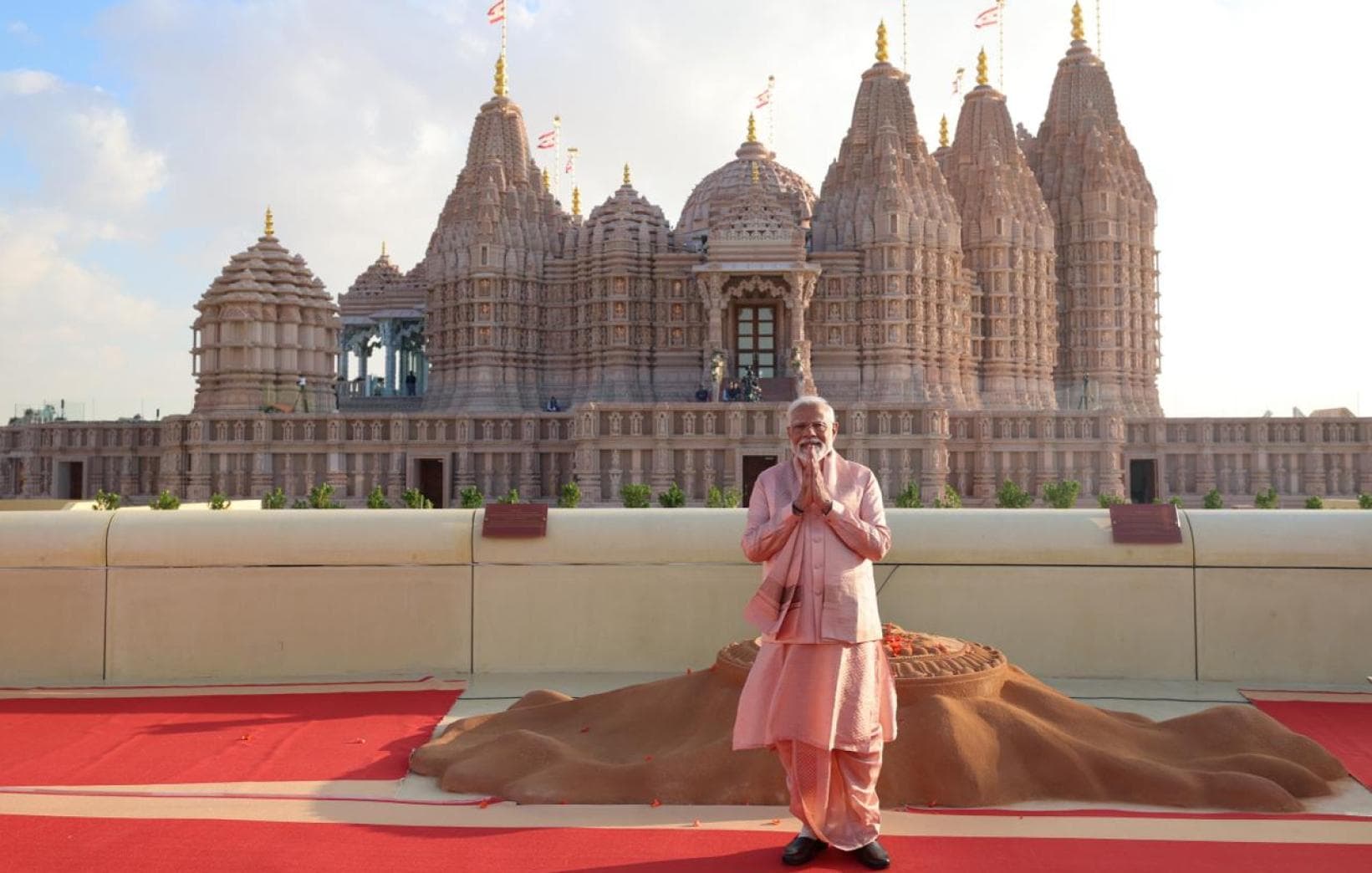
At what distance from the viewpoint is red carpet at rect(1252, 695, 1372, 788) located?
7105 mm

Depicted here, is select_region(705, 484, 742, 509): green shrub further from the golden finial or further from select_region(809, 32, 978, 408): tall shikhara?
the golden finial

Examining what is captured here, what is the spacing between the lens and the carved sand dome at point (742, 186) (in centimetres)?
5097

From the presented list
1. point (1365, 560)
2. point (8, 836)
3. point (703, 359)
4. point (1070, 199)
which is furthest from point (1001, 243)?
point (8, 836)

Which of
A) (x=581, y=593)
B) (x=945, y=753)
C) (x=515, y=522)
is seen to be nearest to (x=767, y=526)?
(x=945, y=753)

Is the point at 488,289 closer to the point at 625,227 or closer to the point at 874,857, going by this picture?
the point at 625,227

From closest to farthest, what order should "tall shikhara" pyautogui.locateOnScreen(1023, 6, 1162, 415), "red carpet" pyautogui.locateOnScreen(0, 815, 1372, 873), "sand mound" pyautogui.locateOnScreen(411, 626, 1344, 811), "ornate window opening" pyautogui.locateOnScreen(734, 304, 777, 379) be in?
"red carpet" pyautogui.locateOnScreen(0, 815, 1372, 873) → "sand mound" pyautogui.locateOnScreen(411, 626, 1344, 811) → "ornate window opening" pyautogui.locateOnScreen(734, 304, 777, 379) → "tall shikhara" pyautogui.locateOnScreen(1023, 6, 1162, 415)

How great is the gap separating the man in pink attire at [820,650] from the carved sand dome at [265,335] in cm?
3752

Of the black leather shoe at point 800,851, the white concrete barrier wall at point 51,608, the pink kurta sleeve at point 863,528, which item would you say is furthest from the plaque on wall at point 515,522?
the black leather shoe at point 800,851

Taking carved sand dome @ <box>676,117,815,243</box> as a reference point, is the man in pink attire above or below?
below

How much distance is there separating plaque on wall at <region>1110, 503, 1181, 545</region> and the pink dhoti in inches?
180

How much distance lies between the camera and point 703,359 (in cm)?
4591

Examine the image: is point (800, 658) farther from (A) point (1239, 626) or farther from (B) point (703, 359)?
(B) point (703, 359)

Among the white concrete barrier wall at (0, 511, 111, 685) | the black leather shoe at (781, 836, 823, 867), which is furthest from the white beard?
the white concrete barrier wall at (0, 511, 111, 685)

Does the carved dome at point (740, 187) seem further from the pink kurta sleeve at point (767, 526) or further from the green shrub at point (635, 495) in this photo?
the pink kurta sleeve at point (767, 526)
